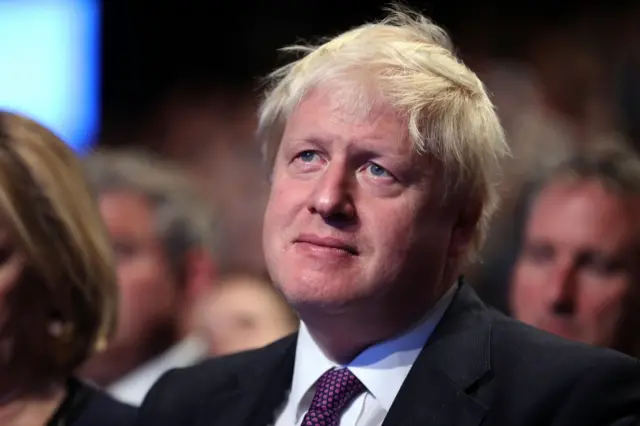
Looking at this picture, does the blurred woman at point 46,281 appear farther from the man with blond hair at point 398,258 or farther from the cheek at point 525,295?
the cheek at point 525,295

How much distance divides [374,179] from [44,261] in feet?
2.13

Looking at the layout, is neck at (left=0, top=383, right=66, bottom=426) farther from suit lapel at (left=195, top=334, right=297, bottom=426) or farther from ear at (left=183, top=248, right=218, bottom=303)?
ear at (left=183, top=248, right=218, bottom=303)

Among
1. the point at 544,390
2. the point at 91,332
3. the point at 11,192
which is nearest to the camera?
the point at 544,390

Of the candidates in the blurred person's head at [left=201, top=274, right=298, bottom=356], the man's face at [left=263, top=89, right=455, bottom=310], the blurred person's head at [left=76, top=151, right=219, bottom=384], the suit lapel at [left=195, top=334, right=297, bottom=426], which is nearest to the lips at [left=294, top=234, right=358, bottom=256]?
the man's face at [left=263, top=89, right=455, bottom=310]

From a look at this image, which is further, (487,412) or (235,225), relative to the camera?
(235,225)

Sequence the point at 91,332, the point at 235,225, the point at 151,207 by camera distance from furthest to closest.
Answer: the point at 235,225 < the point at 151,207 < the point at 91,332

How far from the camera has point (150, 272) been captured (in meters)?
2.69

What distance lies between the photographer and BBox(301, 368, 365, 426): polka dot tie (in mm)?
1366

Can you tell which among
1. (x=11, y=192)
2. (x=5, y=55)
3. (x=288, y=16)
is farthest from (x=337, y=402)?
(x=5, y=55)

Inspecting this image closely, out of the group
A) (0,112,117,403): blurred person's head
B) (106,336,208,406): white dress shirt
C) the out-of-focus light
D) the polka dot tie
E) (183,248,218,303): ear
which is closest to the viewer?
the polka dot tie

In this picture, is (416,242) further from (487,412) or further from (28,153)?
(28,153)

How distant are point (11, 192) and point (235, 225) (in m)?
1.84

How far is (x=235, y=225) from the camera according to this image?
3.47 m

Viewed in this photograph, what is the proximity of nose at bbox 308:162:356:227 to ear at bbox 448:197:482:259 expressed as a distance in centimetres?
19
